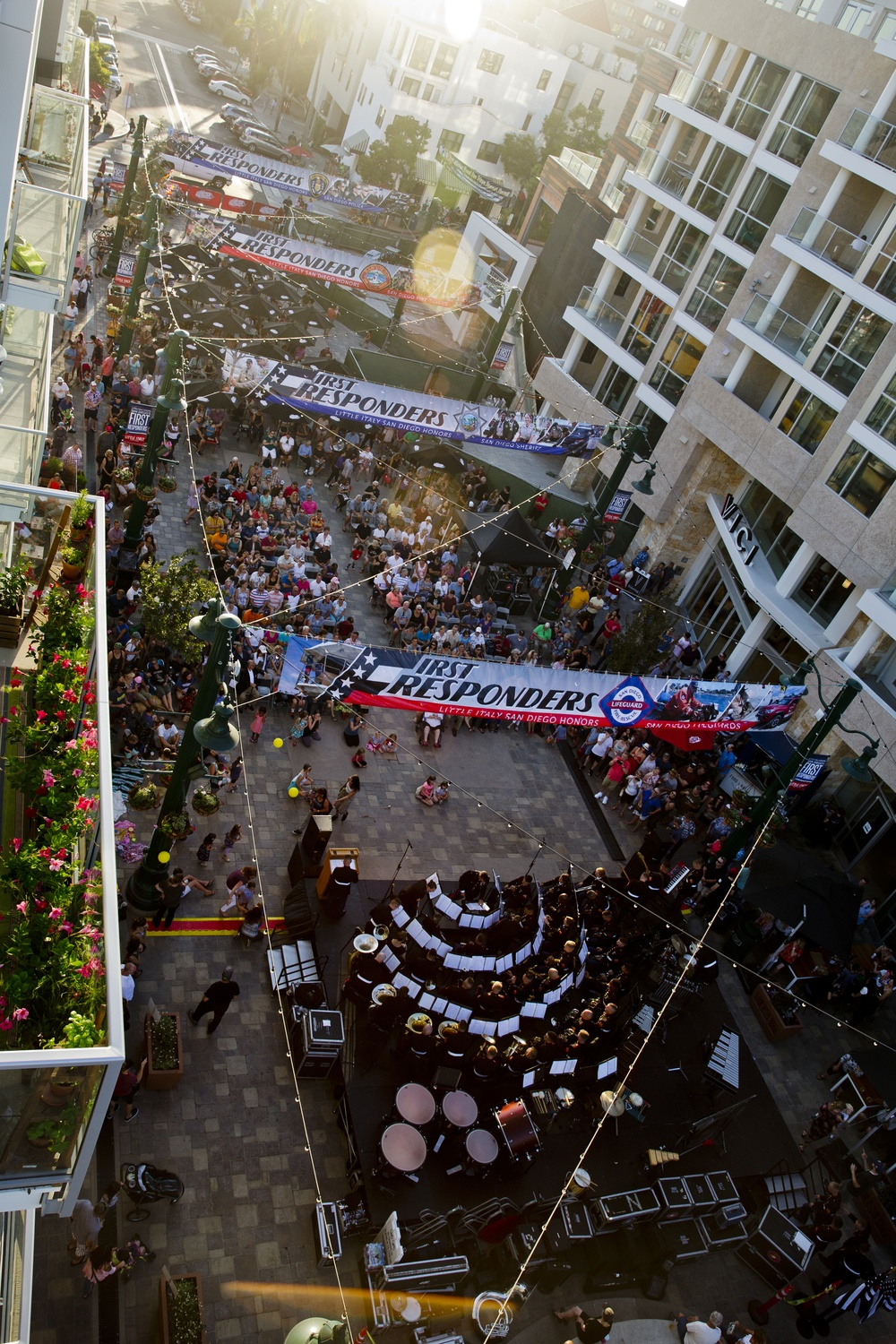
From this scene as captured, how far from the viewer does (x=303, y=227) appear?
46.8m

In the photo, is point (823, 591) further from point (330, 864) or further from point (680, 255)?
point (330, 864)

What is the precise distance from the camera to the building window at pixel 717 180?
108 feet

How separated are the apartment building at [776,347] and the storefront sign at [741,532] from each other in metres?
0.08

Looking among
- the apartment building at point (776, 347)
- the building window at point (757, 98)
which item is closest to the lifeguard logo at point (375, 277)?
the apartment building at point (776, 347)

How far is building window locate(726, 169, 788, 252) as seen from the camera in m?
30.9

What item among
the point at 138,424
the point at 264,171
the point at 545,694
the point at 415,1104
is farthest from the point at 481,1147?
the point at 264,171

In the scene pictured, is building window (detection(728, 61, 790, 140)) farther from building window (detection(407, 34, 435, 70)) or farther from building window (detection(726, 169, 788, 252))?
building window (detection(407, 34, 435, 70))

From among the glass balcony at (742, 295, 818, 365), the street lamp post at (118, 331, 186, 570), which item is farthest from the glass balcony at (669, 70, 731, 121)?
the street lamp post at (118, 331, 186, 570)

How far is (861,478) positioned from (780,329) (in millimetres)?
6068

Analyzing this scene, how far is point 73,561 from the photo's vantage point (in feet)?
40.9

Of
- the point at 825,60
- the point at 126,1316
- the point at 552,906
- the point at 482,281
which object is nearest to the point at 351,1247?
the point at 126,1316

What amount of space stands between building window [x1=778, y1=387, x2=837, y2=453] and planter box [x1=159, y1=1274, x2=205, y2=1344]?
2431 cm

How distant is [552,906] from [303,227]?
37.9m

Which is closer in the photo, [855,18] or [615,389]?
[855,18]
